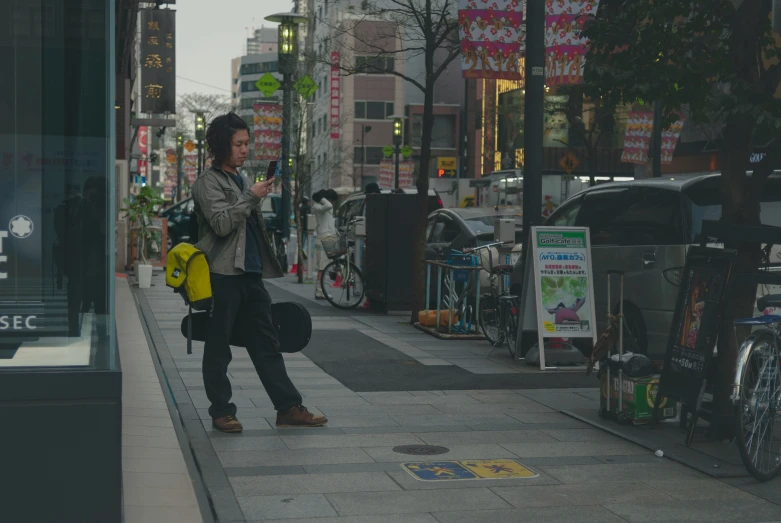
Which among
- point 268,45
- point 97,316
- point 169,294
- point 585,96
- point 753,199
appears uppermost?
point 268,45

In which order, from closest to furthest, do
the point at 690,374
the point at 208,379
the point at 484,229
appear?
the point at 690,374, the point at 208,379, the point at 484,229

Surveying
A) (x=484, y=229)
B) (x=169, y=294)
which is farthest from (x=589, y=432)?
(x=169, y=294)

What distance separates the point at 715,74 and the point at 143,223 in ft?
53.4

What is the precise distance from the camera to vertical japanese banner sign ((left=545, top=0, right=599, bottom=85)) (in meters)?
11.4

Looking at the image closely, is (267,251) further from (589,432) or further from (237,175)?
(589,432)

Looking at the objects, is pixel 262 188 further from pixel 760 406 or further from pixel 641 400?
pixel 760 406

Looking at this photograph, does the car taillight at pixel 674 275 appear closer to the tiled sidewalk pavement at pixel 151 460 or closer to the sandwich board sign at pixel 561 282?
the sandwich board sign at pixel 561 282

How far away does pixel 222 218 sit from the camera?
6832 mm

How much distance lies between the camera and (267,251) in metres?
7.23

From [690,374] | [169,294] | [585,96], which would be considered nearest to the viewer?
[690,374]

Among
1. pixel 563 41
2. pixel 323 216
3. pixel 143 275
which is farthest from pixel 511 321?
pixel 143 275

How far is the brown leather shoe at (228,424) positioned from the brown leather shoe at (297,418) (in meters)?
0.33

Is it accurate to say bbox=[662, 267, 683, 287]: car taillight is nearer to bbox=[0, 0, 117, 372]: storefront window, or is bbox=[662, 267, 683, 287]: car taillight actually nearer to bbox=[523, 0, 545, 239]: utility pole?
bbox=[523, 0, 545, 239]: utility pole

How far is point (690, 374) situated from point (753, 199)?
1.35 m
